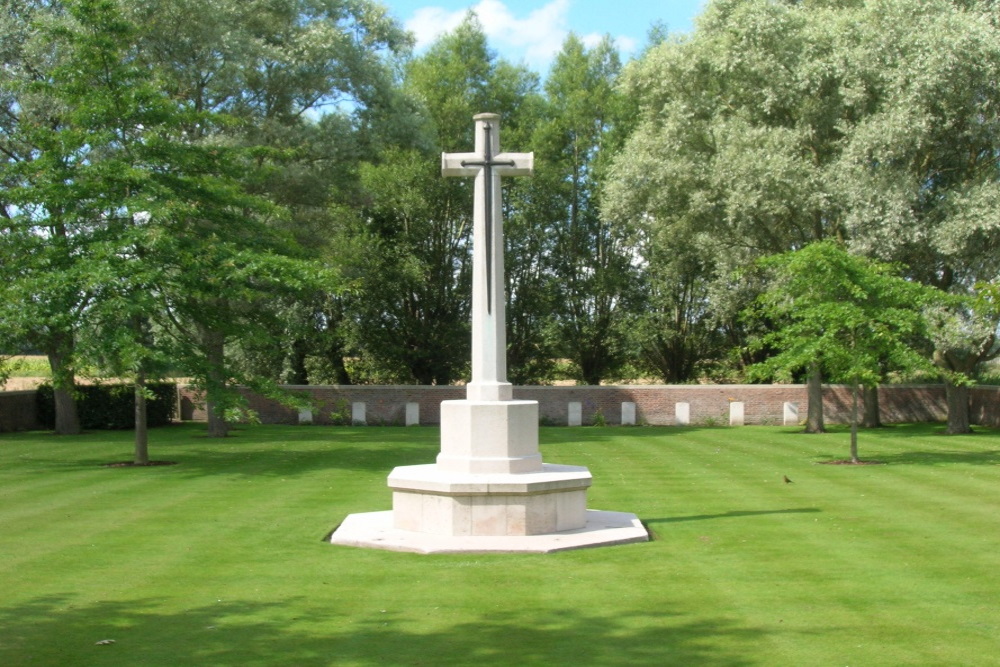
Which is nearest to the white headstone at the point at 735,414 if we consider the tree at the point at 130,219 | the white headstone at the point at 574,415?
the white headstone at the point at 574,415

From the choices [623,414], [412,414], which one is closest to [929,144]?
[623,414]

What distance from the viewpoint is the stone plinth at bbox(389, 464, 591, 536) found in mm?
11211

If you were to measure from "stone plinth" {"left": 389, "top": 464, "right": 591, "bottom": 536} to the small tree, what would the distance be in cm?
1029

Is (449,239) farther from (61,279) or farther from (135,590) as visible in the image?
(135,590)

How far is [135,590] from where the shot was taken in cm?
940

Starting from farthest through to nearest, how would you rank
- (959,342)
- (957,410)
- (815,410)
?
(815,410) → (957,410) → (959,342)

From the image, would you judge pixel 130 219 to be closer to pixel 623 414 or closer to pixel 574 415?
pixel 574 415

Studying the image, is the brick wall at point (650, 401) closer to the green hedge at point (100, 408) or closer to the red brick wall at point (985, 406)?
the red brick wall at point (985, 406)

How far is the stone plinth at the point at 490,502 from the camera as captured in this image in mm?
11211

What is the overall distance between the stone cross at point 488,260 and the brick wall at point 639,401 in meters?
21.8

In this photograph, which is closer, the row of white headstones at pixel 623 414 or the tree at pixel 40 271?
the tree at pixel 40 271

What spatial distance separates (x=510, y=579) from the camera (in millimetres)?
9711

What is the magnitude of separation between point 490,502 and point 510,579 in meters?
1.65

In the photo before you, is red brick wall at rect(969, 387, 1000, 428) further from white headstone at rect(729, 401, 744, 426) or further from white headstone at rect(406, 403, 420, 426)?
white headstone at rect(406, 403, 420, 426)
